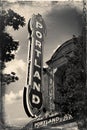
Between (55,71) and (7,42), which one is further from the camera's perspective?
(55,71)

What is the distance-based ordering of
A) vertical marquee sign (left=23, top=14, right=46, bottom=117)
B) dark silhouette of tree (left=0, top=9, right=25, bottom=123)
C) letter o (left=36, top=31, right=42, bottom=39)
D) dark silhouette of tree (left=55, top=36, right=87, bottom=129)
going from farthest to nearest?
letter o (left=36, top=31, right=42, bottom=39) < dark silhouette of tree (left=0, top=9, right=25, bottom=123) < vertical marquee sign (left=23, top=14, right=46, bottom=117) < dark silhouette of tree (left=55, top=36, right=87, bottom=129)

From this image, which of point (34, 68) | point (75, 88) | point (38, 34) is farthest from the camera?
point (38, 34)

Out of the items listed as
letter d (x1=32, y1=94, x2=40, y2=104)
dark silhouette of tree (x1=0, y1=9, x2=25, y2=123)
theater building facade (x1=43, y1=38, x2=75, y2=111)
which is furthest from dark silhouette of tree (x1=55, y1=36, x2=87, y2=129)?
dark silhouette of tree (x1=0, y1=9, x2=25, y2=123)

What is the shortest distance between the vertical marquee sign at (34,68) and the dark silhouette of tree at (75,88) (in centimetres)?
55

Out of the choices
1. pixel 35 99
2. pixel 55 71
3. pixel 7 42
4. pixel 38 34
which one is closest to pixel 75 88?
pixel 55 71

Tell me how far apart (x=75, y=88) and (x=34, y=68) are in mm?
1160

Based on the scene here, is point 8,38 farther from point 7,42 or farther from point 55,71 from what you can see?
point 55,71

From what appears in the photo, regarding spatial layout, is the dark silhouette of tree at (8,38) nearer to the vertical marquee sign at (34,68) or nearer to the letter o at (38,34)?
the vertical marquee sign at (34,68)

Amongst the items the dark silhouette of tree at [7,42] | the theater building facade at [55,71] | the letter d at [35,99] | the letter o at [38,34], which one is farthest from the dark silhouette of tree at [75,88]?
the dark silhouette of tree at [7,42]

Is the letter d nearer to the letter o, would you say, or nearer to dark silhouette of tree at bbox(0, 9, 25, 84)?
dark silhouette of tree at bbox(0, 9, 25, 84)

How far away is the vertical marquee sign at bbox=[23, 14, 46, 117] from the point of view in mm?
13344

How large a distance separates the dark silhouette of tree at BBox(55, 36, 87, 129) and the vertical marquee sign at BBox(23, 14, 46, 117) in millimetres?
551

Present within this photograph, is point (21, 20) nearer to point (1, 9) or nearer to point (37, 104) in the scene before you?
point (1, 9)

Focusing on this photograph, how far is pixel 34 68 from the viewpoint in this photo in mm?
13539
